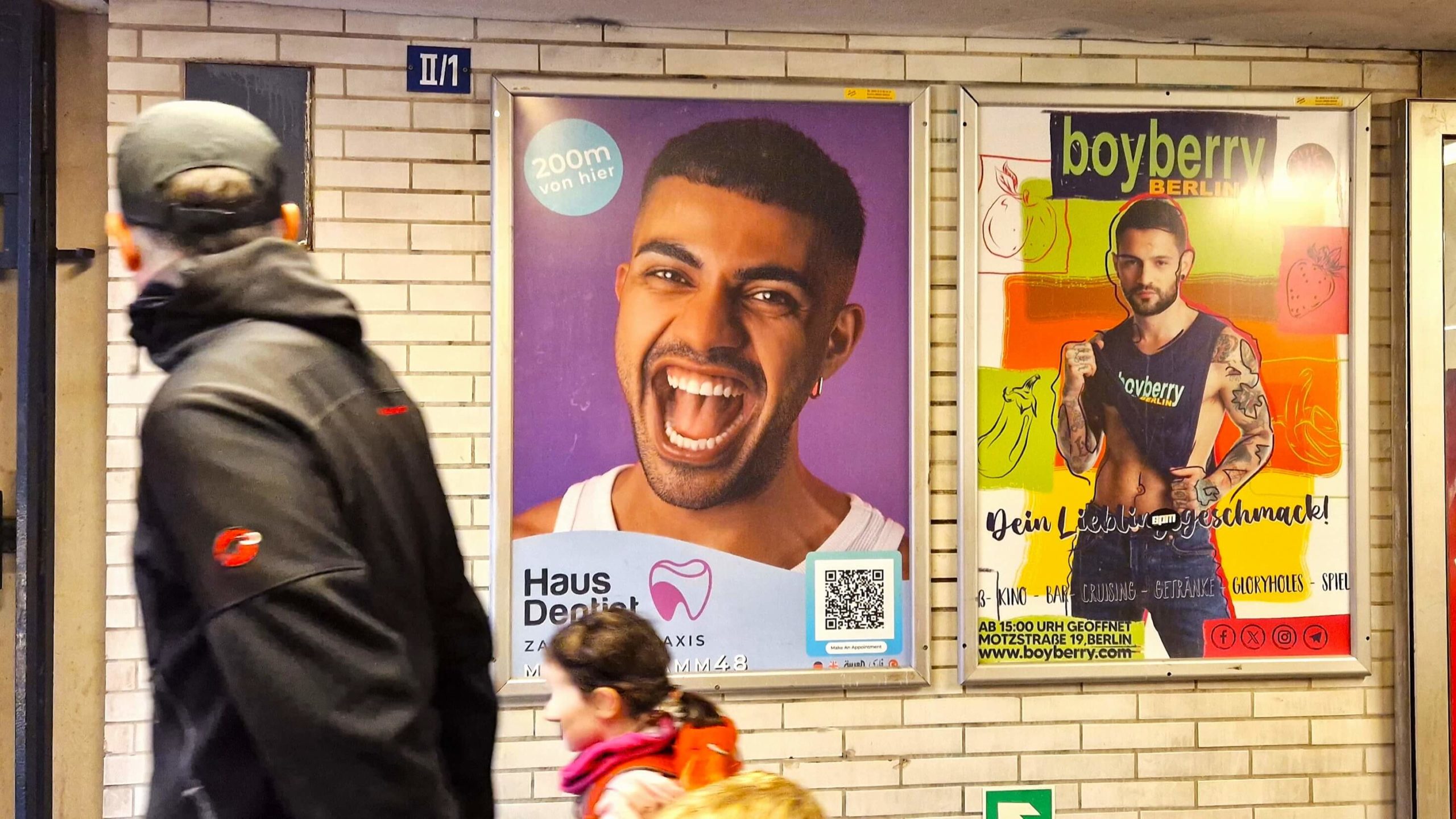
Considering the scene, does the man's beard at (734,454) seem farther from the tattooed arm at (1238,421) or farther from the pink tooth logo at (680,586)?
the tattooed arm at (1238,421)

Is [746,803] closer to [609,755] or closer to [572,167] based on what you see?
[609,755]

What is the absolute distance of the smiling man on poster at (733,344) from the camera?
3424 millimetres

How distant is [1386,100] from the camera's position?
374 centimetres

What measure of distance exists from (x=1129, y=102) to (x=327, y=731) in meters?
3.19

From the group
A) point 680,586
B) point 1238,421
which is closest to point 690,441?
point 680,586

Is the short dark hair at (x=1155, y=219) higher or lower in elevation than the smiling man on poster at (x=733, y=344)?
higher

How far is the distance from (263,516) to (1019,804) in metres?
2.95

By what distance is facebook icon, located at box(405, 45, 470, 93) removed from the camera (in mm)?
3369

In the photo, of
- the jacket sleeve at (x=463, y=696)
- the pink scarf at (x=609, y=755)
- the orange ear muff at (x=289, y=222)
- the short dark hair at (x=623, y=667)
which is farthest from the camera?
the short dark hair at (x=623, y=667)

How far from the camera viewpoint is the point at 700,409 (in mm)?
3441

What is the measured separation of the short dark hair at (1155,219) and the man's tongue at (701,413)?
53.2 inches

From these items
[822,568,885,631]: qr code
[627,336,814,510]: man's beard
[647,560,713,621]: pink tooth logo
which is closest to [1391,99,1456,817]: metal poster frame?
[822,568,885,631]: qr code

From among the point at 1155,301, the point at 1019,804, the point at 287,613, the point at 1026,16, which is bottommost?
the point at 1019,804

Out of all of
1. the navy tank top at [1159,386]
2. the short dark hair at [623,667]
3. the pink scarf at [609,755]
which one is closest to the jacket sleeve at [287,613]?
the pink scarf at [609,755]
